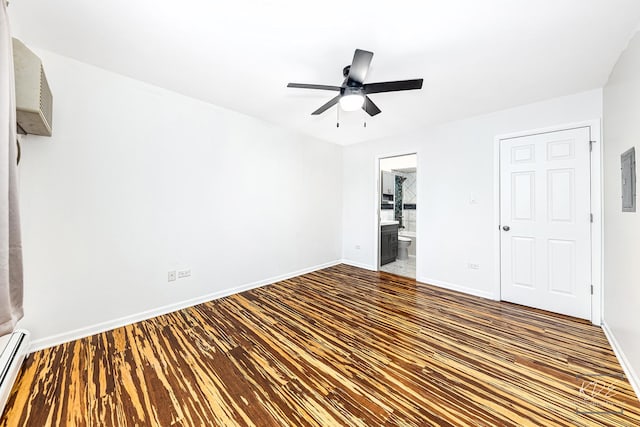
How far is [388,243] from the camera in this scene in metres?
5.18

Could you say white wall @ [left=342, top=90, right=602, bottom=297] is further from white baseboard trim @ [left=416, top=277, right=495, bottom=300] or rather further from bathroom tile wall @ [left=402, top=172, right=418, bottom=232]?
bathroom tile wall @ [left=402, top=172, right=418, bottom=232]

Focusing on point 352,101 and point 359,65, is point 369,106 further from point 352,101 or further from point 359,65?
point 359,65

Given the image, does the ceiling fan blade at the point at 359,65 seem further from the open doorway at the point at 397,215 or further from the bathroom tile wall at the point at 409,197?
the bathroom tile wall at the point at 409,197

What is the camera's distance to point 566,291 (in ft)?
9.08

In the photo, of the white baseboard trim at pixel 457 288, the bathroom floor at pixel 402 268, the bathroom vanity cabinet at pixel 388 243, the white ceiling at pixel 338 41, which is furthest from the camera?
the bathroom vanity cabinet at pixel 388 243

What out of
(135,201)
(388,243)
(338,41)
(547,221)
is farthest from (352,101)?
(388,243)

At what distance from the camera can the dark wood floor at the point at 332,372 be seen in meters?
1.45

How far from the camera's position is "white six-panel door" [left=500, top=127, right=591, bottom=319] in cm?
268

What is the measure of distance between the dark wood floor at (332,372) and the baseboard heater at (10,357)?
0.24ft

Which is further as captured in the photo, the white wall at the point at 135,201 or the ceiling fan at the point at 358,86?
the white wall at the point at 135,201

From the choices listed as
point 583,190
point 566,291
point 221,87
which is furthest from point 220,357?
point 583,190

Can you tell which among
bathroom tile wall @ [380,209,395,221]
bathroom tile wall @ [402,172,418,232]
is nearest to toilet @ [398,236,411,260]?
bathroom tile wall @ [380,209,395,221]

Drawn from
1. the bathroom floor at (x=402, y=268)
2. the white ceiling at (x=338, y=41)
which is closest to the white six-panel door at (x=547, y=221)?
the white ceiling at (x=338, y=41)

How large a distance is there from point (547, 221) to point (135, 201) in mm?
4635
